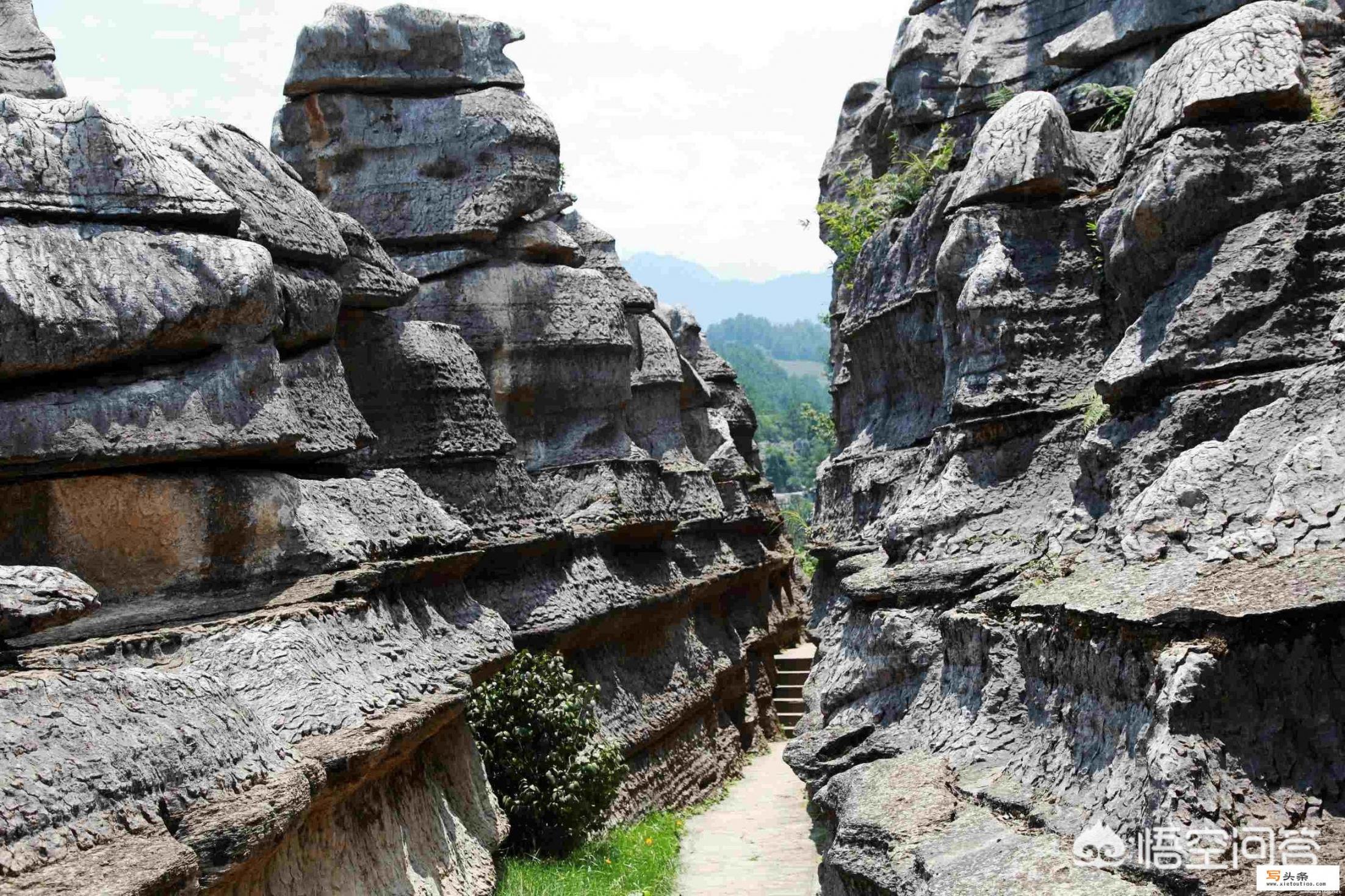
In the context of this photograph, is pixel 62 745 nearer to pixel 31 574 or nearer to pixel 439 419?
pixel 31 574

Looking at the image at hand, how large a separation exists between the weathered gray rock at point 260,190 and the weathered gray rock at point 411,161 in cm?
428

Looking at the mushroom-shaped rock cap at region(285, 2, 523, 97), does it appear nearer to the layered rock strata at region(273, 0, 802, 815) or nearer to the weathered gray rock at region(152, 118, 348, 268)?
the layered rock strata at region(273, 0, 802, 815)

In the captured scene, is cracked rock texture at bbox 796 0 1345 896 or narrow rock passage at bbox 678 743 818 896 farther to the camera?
narrow rock passage at bbox 678 743 818 896

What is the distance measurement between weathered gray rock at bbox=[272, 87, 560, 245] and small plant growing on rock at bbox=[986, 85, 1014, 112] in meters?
4.69

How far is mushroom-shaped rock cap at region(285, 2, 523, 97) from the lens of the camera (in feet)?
45.9

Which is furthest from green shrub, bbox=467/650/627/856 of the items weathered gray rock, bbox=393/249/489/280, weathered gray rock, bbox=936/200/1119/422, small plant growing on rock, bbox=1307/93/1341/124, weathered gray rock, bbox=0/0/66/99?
small plant growing on rock, bbox=1307/93/1341/124

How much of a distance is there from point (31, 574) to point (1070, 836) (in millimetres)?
4287

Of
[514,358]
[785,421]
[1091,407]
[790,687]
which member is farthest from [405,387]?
[785,421]

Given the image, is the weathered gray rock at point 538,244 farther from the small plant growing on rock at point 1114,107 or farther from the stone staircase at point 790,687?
the stone staircase at point 790,687

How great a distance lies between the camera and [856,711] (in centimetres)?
967

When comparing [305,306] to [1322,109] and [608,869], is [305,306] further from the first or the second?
[1322,109]

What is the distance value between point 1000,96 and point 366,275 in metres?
5.87

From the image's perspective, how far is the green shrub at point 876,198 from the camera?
13156 millimetres

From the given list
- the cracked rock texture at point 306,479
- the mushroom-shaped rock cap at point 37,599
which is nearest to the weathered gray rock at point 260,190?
the cracked rock texture at point 306,479
